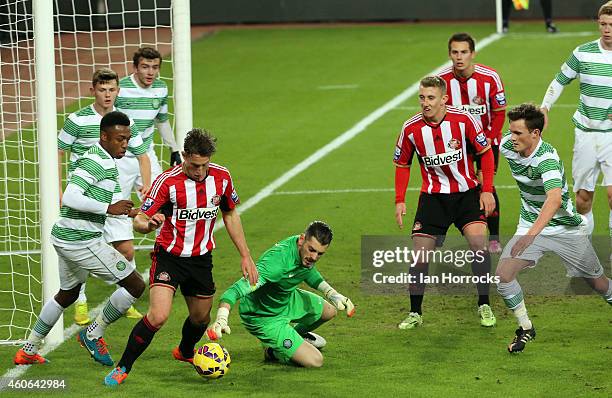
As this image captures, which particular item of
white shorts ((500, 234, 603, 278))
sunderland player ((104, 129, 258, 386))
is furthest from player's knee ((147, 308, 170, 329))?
white shorts ((500, 234, 603, 278))

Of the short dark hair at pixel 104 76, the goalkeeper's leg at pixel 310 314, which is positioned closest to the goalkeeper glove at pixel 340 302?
the goalkeeper's leg at pixel 310 314

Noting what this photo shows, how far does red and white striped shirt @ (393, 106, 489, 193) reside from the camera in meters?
9.49

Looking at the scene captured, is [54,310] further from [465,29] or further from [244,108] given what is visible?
[465,29]

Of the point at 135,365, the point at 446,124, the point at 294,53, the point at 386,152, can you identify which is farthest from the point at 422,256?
the point at 294,53

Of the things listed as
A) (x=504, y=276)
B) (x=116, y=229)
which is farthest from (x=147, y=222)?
(x=504, y=276)

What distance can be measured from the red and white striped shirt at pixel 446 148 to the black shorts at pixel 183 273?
2.08m

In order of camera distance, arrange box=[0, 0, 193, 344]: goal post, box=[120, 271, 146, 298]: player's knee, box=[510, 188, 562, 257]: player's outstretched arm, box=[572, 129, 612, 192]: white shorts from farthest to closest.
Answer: box=[572, 129, 612, 192]: white shorts, box=[0, 0, 193, 344]: goal post, box=[120, 271, 146, 298]: player's knee, box=[510, 188, 562, 257]: player's outstretched arm

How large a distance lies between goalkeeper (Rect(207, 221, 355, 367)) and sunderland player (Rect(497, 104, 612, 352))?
49.9 inches

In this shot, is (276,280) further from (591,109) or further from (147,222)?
(591,109)

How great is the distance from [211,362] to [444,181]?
8.58ft

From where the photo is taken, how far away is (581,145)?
10797 millimetres

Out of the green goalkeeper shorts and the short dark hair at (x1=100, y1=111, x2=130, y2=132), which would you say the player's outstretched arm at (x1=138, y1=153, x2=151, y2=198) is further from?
the green goalkeeper shorts

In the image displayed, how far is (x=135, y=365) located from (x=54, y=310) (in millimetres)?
692

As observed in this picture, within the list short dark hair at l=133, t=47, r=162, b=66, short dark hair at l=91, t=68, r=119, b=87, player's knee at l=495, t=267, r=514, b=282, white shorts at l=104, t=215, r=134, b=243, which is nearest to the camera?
player's knee at l=495, t=267, r=514, b=282
